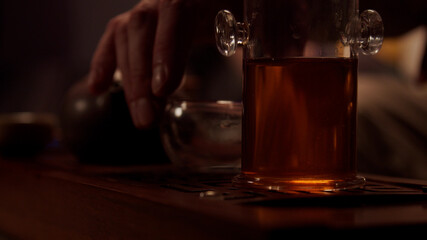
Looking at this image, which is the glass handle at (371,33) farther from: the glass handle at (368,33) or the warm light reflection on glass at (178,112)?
the warm light reflection on glass at (178,112)

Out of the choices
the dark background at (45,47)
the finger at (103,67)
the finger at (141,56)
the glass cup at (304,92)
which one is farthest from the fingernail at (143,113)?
the dark background at (45,47)

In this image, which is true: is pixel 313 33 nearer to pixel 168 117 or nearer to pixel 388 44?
pixel 168 117

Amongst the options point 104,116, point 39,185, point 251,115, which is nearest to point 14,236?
point 39,185

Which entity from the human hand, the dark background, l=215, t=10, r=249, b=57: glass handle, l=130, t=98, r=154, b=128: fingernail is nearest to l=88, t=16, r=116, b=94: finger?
the human hand

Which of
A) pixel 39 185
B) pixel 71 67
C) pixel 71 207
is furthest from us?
pixel 71 67

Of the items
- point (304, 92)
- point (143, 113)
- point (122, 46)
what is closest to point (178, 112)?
point (143, 113)

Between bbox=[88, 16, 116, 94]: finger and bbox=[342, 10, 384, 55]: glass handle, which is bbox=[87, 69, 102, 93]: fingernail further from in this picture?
bbox=[342, 10, 384, 55]: glass handle

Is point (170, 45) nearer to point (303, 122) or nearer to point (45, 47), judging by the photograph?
point (303, 122)
